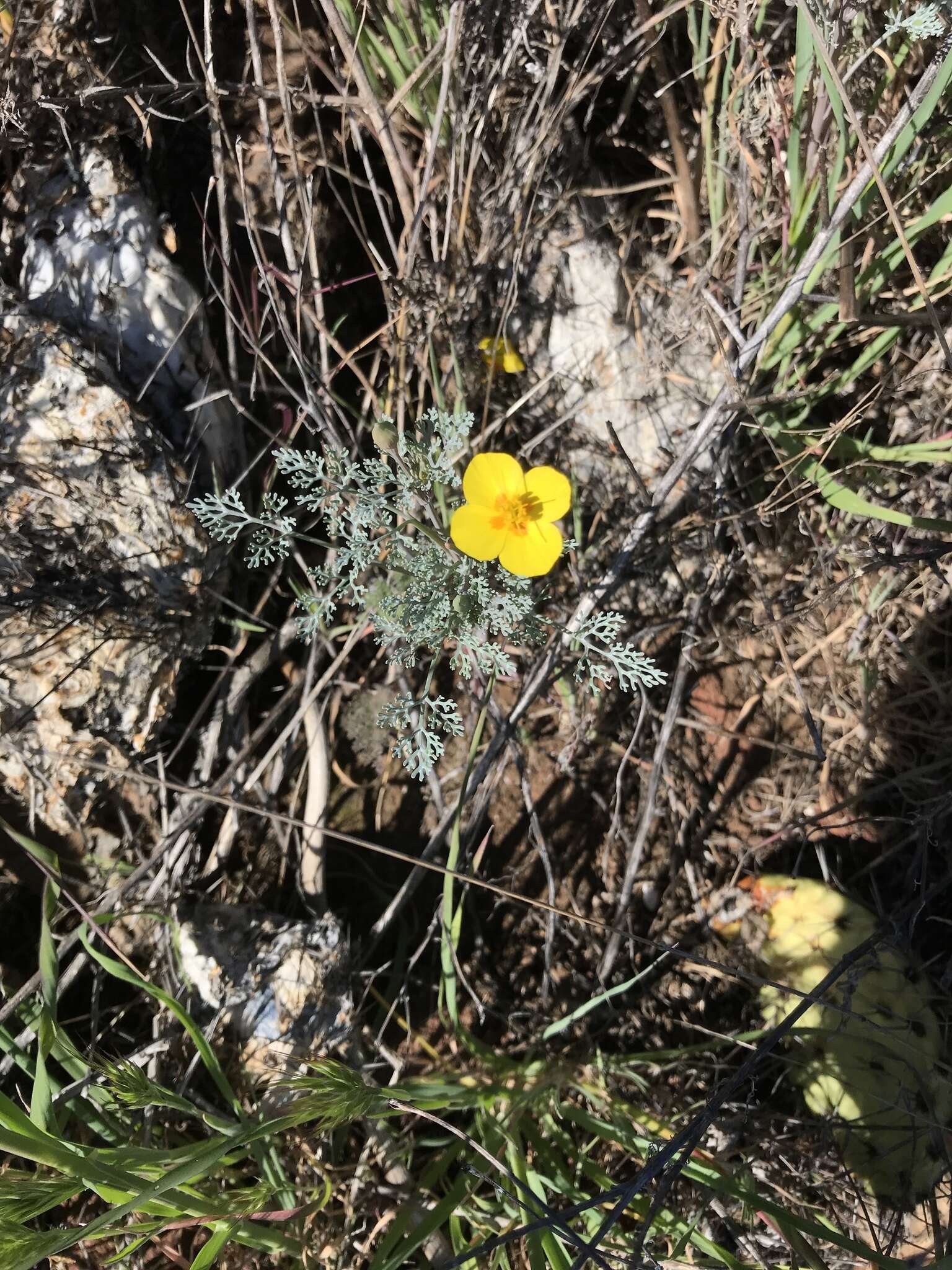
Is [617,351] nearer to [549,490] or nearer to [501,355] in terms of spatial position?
[501,355]

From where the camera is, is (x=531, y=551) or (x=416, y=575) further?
(x=416, y=575)

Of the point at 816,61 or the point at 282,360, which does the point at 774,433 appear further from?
the point at 282,360

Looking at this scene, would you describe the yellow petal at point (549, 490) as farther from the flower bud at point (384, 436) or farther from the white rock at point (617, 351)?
the white rock at point (617, 351)

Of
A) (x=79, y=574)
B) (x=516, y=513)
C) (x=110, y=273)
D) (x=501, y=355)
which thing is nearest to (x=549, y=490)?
(x=516, y=513)

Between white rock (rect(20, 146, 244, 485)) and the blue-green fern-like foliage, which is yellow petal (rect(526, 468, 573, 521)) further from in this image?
white rock (rect(20, 146, 244, 485))

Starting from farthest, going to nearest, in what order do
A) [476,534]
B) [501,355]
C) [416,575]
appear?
[501,355] → [416,575] → [476,534]

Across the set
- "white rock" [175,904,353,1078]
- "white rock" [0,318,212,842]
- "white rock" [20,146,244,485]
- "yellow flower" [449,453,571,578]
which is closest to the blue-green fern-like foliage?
"yellow flower" [449,453,571,578]

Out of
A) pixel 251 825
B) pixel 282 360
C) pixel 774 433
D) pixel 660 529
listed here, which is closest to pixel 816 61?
pixel 774 433

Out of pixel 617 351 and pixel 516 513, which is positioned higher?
pixel 617 351
